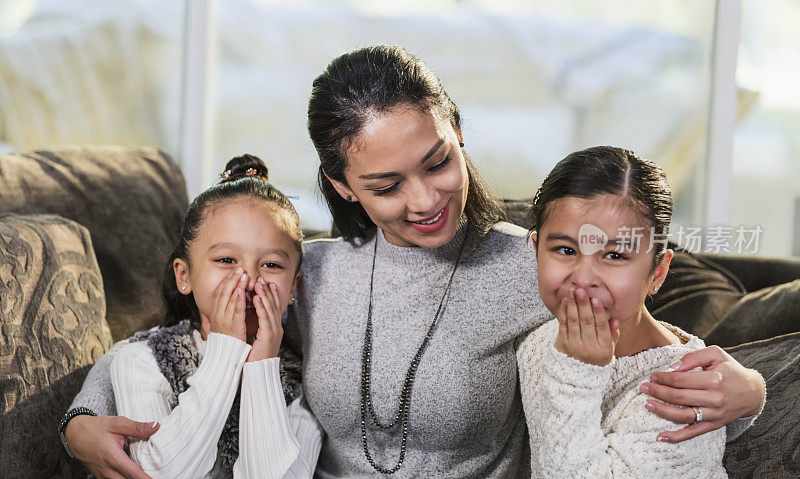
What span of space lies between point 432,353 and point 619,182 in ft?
1.64

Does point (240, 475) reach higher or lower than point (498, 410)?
lower

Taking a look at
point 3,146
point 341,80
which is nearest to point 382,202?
point 341,80

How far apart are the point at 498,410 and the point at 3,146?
2274 millimetres

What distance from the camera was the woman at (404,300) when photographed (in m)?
1.33

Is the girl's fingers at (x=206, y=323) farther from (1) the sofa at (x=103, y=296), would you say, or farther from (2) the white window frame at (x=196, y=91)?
(2) the white window frame at (x=196, y=91)

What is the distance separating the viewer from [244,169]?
1.68 metres

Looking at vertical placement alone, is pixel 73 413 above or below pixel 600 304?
below

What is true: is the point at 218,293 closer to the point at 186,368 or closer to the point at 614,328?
the point at 186,368

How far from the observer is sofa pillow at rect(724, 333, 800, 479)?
1.26m

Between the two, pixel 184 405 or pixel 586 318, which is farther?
pixel 184 405

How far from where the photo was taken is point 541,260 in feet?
3.93

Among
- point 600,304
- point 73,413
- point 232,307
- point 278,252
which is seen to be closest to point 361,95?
point 278,252

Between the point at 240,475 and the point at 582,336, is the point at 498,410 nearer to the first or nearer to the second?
the point at 582,336

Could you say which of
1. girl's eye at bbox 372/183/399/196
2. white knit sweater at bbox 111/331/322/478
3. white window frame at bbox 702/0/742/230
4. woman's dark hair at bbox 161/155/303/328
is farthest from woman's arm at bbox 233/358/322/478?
white window frame at bbox 702/0/742/230
